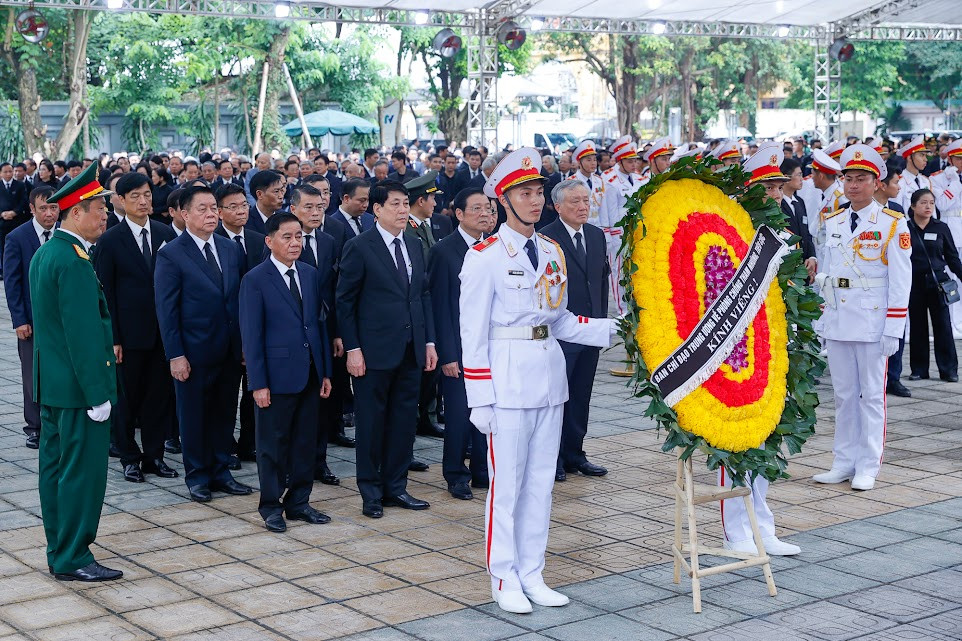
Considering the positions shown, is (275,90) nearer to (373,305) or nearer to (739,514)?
(373,305)

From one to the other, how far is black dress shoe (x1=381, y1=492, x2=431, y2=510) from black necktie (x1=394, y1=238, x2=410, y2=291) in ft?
3.92

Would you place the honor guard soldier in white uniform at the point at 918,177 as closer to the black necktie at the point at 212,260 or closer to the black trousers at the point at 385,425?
the black trousers at the point at 385,425

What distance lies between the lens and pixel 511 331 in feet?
18.0

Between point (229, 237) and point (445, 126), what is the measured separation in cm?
3092

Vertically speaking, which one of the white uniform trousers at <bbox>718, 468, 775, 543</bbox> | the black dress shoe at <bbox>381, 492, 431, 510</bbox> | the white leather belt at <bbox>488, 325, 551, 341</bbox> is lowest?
the black dress shoe at <bbox>381, 492, 431, 510</bbox>

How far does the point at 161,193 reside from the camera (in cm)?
1381

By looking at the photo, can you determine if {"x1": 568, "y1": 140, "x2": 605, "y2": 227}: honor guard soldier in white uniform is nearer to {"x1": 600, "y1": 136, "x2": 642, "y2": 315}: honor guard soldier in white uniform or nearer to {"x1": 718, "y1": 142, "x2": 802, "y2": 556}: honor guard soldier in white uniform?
{"x1": 600, "y1": 136, "x2": 642, "y2": 315}: honor guard soldier in white uniform

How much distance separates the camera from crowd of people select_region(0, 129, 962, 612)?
5.49m

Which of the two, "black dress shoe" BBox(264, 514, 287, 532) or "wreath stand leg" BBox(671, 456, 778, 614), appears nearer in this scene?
"wreath stand leg" BBox(671, 456, 778, 614)

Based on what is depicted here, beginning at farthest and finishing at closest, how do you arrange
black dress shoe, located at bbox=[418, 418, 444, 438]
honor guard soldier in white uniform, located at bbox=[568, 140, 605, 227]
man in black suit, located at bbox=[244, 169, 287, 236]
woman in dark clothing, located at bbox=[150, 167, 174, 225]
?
honor guard soldier in white uniform, located at bbox=[568, 140, 605, 227], woman in dark clothing, located at bbox=[150, 167, 174, 225], black dress shoe, located at bbox=[418, 418, 444, 438], man in black suit, located at bbox=[244, 169, 287, 236]

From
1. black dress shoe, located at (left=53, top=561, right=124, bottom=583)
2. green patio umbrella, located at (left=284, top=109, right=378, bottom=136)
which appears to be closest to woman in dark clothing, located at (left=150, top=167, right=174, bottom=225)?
black dress shoe, located at (left=53, top=561, right=124, bottom=583)

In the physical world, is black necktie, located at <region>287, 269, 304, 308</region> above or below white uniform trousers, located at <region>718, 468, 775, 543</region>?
above

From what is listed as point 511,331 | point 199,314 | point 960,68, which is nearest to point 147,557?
point 199,314

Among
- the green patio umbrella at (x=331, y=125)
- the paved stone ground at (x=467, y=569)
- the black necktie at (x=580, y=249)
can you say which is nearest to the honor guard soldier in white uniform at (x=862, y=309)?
the paved stone ground at (x=467, y=569)
